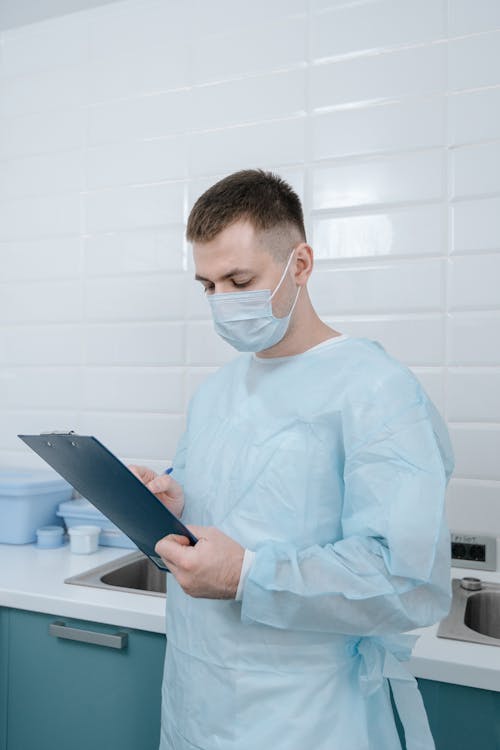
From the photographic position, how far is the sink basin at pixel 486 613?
137 cm

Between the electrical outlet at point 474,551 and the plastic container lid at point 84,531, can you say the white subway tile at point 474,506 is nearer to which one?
the electrical outlet at point 474,551

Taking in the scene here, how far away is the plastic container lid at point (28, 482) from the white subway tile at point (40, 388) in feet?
0.72

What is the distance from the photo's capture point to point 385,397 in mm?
873

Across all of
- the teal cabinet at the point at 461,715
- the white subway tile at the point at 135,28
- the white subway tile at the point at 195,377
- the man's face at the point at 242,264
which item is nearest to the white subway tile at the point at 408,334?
the white subway tile at the point at 195,377

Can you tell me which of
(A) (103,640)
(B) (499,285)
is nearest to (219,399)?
(A) (103,640)

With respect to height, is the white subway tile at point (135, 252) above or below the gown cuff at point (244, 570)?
above

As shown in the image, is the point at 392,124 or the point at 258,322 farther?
the point at 392,124

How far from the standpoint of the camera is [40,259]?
2.03m

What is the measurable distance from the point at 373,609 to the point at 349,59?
1.41m

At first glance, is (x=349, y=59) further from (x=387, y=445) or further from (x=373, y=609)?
(x=373, y=609)

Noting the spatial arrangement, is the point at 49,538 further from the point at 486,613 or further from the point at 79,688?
the point at 486,613

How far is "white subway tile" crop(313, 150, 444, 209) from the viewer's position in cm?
157

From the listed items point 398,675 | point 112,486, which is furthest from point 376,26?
point 398,675

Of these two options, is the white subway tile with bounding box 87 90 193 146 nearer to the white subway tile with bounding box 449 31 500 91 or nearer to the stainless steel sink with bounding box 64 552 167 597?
the white subway tile with bounding box 449 31 500 91
